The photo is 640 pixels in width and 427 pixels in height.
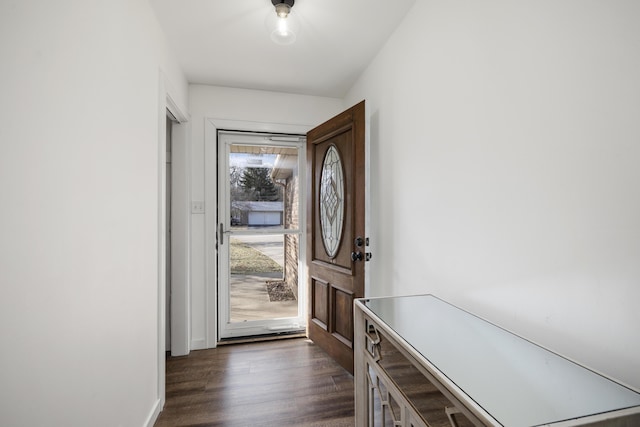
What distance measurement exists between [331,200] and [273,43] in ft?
4.30

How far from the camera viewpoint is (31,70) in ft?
2.64

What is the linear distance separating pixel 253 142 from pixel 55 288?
7.68ft

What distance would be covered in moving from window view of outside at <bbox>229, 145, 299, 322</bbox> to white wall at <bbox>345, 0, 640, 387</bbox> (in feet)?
5.19

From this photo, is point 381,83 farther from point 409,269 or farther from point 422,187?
point 409,269

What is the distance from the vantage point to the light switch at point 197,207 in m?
2.72

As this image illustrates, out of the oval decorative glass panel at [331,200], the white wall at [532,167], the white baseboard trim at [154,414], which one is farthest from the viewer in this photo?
the oval decorative glass panel at [331,200]

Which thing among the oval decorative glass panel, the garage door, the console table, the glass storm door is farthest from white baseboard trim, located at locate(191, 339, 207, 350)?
the console table

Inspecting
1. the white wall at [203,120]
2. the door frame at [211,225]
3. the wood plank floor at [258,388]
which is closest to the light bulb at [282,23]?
the white wall at [203,120]

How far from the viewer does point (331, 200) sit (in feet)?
8.31

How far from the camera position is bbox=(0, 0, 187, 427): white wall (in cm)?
75

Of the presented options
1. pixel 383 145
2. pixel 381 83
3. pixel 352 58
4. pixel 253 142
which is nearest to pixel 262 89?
pixel 253 142

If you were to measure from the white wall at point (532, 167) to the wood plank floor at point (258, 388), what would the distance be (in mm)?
956

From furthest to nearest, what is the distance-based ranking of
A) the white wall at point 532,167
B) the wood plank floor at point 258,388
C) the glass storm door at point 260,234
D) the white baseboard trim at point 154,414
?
the glass storm door at point 260,234, the wood plank floor at point 258,388, the white baseboard trim at point 154,414, the white wall at point 532,167

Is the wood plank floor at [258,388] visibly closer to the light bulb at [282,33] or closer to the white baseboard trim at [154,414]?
the white baseboard trim at [154,414]
